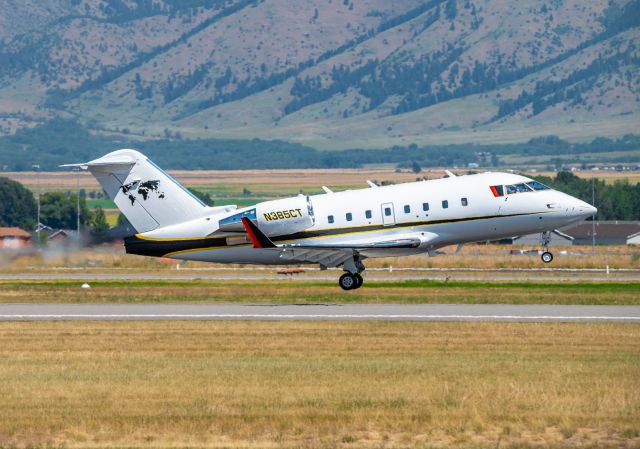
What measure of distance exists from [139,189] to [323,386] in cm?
2158

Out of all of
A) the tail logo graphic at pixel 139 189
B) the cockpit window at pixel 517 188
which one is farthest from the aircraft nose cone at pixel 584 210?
the tail logo graphic at pixel 139 189

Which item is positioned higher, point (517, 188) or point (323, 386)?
point (517, 188)

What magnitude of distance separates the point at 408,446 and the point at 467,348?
10.6m

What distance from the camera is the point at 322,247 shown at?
157 feet

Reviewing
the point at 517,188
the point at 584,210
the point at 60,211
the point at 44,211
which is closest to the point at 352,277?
the point at 517,188

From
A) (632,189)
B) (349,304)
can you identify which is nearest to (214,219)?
(349,304)

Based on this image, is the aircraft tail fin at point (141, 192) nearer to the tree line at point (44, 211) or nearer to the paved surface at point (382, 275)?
the paved surface at point (382, 275)

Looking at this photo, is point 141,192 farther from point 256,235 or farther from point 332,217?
point 332,217

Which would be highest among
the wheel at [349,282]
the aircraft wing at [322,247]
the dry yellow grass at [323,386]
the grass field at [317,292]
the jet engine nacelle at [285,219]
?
the jet engine nacelle at [285,219]

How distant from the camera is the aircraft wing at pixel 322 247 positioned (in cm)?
4731

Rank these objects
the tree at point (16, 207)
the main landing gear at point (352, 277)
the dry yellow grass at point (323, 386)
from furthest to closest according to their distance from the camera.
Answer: the tree at point (16, 207) < the main landing gear at point (352, 277) < the dry yellow grass at point (323, 386)

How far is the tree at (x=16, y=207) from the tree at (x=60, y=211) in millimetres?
4847

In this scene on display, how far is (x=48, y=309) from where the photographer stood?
4488 centimetres

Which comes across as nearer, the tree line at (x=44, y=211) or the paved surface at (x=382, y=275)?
the paved surface at (x=382, y=275)
